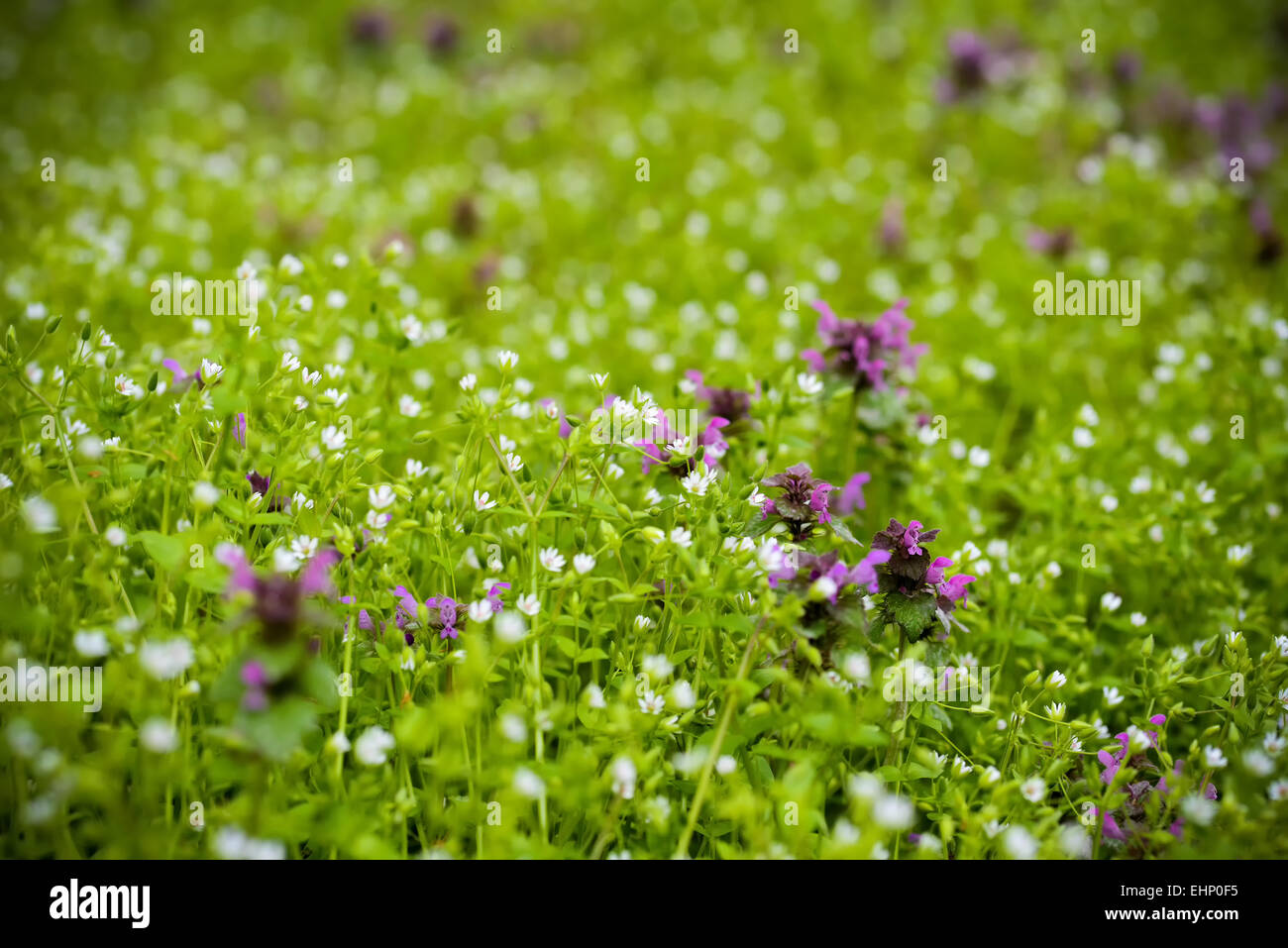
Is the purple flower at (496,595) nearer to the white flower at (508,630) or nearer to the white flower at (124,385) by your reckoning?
the white flower at (508,630)

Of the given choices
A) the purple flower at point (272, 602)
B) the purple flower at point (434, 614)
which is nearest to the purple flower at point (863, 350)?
the purple flower at point (434, 614)

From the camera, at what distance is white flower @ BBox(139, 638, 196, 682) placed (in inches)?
61.4

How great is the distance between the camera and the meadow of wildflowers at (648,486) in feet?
5.95

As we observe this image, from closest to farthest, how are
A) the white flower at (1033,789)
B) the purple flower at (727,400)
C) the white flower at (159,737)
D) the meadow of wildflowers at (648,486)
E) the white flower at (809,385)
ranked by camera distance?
the white flower at (159,737) → the meadow of wildflowers at (648,486) → the white flower at (1033,789) → the white flower at (809,385) → the purple flower at (727,400)

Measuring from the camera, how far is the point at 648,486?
2.58 metres

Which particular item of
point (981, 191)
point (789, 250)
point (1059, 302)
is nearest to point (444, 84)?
point (789, 250)

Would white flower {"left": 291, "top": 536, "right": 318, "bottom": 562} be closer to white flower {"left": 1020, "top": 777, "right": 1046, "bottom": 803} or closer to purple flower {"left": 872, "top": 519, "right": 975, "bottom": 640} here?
purple flower {"left": 872, "top": 519, "right": 975, "bottom": 640}

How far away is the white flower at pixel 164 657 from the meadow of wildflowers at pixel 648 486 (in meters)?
0.01

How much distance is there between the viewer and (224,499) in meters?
2.09

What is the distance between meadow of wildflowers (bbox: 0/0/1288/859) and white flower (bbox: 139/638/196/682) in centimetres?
1

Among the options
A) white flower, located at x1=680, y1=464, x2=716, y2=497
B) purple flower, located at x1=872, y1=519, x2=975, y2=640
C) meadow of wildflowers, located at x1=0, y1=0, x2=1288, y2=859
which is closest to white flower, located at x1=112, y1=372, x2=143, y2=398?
meadow of wildflowers, located at x1=0, y1=0, x2=1288, y2=859

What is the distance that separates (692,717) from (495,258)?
302cm

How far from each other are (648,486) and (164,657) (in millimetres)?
1334

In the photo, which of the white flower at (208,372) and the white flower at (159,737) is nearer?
the white flower at (159,737)
